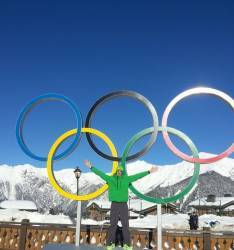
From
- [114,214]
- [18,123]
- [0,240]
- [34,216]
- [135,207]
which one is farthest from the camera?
[135,207]

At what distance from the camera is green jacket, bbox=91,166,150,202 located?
35.8 feet

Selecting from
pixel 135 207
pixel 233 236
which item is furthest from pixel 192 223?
pixel 135 207

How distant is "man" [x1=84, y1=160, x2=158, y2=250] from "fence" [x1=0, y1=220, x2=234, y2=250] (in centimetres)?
291

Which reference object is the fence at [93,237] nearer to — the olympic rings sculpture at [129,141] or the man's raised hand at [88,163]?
the olympic rings sculpture at [129,141]

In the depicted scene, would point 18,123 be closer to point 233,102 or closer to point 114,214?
point 114,214

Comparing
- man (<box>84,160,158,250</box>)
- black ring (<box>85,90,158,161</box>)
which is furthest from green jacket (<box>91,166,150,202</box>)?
black ring (<box>85,90,158,161</box>)

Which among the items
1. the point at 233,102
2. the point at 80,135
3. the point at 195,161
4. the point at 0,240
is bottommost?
the point at 0,240

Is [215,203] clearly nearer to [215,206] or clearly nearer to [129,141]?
[215,206]

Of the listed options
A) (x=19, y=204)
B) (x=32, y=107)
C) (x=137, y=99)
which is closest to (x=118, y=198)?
(x=137, y=99)

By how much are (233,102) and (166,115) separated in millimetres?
2005

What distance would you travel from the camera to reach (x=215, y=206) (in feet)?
227

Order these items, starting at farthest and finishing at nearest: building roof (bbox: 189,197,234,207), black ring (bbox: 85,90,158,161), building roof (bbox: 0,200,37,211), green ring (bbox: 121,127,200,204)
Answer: building roof (bbox: 0,200,37,211)
building roof (bbox: 189,197,234,207)
black ring (bbox: 85,90,158,161)
green ring (bbox: 121,127,200,204)

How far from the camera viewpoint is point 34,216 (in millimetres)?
33312

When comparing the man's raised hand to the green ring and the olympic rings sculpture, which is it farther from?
the green ring
